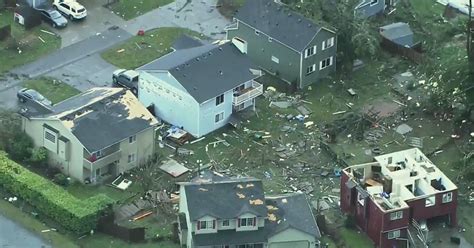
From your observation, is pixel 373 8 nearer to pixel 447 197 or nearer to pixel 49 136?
pixel 447 197

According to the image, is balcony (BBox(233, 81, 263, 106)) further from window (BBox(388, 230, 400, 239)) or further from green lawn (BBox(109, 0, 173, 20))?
window (BBox(388, 230, 400, 239))

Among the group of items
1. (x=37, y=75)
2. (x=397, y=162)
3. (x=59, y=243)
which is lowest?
(x=59, y=243)

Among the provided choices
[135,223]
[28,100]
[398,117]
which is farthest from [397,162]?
[28,100]

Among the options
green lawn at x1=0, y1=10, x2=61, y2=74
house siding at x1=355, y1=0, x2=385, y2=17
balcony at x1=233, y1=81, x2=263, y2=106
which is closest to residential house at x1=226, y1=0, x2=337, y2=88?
balcony at x1=233, y1=81, x2=263, y2=106

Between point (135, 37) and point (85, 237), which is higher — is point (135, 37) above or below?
above

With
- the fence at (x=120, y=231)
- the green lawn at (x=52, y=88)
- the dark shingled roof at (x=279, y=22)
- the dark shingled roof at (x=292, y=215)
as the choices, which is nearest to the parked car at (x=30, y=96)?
the green lawn at (x=52, y=88)

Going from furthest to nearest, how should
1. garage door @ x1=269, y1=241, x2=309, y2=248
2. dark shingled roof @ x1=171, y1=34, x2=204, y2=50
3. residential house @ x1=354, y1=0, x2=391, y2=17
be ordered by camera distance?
residential house @ x1=354, y1=0, x2=391, y2=17
dark shingled roof @ x1=171, y1=34, x2=204, y2=50
garage door @ x1=269, y1=241, x2=309, y2=248

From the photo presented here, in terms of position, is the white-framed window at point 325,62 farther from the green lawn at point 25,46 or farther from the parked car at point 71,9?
the green lawn at point 25,46

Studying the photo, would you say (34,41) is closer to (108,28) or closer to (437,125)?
(108,28)
